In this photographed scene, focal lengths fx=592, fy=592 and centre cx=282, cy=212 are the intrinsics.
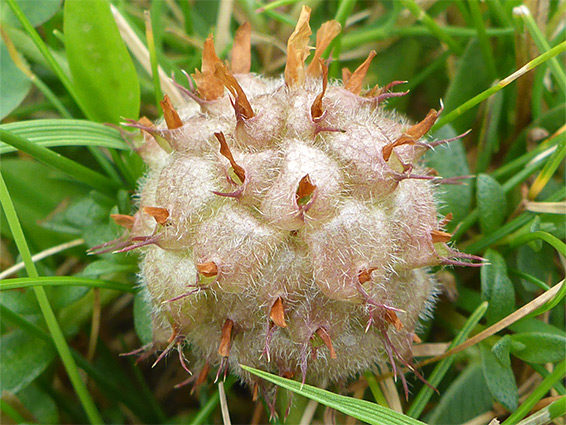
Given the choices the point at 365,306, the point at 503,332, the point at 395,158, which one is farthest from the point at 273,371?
the point at 503,332

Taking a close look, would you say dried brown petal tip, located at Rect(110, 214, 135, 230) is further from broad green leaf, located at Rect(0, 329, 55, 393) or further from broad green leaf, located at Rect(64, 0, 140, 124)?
broad green leaf, located at Rect(0, 329, 55, 393)

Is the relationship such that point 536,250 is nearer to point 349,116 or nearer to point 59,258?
point 349,116

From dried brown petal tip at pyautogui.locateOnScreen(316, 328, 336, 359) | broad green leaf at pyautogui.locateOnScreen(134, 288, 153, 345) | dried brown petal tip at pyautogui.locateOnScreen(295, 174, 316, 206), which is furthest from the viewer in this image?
broad green leaf at pyautogui.locateOnScreen(134, 288, 153, 345)

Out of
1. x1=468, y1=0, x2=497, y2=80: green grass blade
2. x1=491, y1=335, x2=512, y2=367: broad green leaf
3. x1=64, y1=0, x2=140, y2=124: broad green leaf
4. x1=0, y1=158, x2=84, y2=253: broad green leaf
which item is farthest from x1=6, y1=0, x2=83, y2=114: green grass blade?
x1=491, y1=335, x2=512, y2=367: broad green leaf

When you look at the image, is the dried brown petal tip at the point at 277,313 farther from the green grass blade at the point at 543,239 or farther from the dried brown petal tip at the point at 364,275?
the green grass blade at the point at 543,239

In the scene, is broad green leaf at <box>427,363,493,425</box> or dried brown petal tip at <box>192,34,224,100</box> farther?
broad green leaf at <box>427,363,493,425</box>

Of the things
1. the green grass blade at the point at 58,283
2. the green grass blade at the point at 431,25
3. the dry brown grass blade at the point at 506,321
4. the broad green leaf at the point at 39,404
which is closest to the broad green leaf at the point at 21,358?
the broad green leaf at the point at 39,404
